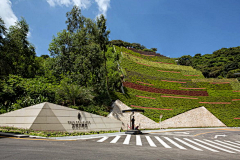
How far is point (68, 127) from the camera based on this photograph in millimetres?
17750

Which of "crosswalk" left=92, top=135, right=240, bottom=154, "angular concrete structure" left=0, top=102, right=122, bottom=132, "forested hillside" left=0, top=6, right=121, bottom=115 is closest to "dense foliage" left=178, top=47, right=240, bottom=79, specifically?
"forested hillside" left=0, top=6, right=121, bottom=115

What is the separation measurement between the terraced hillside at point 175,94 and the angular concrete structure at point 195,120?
87 centimetres

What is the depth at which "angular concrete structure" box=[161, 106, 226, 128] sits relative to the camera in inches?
1310

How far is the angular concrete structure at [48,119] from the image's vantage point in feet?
52.3

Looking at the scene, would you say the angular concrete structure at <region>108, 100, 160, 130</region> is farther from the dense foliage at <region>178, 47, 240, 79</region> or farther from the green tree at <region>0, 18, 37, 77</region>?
the dense foliage at <region>178, 47, 240, 79</region>

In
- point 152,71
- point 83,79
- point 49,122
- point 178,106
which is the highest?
point 152,71

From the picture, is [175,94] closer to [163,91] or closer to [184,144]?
[163,91]

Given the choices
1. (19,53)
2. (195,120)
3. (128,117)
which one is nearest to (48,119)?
(128,117)

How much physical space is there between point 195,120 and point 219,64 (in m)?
66.4

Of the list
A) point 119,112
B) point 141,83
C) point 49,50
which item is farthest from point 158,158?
point 141,83

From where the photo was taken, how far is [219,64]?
87750 mm

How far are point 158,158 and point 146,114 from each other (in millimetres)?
24549

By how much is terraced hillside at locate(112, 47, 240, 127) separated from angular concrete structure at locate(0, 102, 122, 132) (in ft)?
41.6

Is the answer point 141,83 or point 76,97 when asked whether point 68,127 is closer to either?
point 76,97
